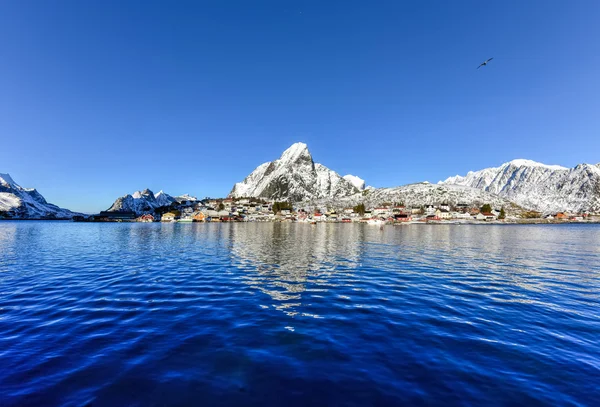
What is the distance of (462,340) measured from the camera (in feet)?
42.7

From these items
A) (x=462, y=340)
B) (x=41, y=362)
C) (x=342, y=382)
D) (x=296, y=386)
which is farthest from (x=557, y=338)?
(x=41, y=362)

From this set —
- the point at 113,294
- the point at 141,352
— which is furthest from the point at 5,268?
the point at 141,352

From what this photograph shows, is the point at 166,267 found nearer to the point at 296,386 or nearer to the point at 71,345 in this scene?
the point at 71,345

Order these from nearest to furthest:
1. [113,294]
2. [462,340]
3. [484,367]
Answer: [484,367] → [462,340] → [113,294]

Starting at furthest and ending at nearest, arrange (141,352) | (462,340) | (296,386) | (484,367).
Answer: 1. (462,340)
2. (141,352)
3. (484,367)
4. (296,386)

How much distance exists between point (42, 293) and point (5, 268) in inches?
705

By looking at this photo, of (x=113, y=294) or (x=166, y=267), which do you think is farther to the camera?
(x=166, y=267)

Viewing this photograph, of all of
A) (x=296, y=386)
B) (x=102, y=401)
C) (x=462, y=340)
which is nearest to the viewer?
(x=102, y=401)

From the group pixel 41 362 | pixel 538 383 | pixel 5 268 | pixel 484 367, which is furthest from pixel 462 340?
pixel 5 268

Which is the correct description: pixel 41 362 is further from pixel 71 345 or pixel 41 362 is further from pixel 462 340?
pixel 462 340

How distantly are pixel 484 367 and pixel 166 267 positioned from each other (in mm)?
32660

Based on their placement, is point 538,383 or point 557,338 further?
point 557,338

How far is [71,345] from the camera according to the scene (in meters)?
12.1

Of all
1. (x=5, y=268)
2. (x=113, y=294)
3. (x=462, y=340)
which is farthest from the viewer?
(x=5, y=268)
